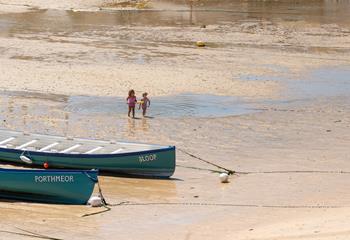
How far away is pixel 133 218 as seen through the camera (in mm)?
16312

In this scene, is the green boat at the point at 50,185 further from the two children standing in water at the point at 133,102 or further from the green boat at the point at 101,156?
the two children standing in water at the point at 133,102

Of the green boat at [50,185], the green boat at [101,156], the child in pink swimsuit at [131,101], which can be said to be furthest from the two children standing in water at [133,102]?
the green boat at [50,185]

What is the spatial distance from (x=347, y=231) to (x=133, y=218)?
4121mm

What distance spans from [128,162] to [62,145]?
77.8 inches

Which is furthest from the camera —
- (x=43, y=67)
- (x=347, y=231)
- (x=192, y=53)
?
(x=192, y=53)

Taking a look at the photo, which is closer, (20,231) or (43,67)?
(20,231)

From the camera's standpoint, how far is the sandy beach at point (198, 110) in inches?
634

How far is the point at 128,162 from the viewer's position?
63.3 feet

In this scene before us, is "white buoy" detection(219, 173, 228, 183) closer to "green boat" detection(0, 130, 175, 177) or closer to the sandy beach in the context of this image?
the sandy beach

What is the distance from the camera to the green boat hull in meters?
19.3

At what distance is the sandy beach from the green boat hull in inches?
11.3

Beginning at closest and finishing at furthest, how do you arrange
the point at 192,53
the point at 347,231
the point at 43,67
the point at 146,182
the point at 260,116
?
1. the point at 347,231
2. the point at 146,182
3. the point at 260,116
4. the point at 43,67
5. the point at 192,53

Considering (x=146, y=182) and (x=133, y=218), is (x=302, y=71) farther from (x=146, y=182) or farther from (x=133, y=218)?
(x=133, y=218)

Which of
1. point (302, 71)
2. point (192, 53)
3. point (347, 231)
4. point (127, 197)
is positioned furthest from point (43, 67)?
point (347, 231)
